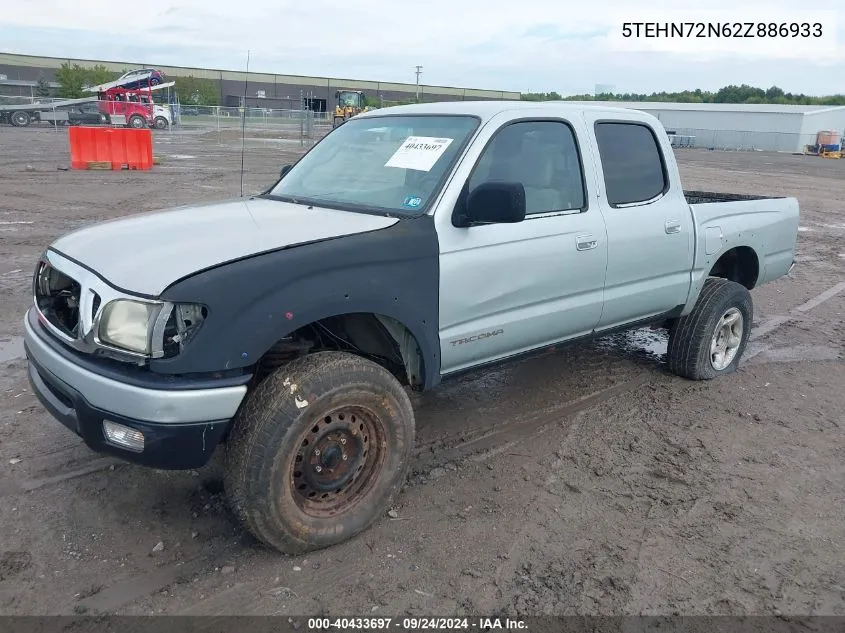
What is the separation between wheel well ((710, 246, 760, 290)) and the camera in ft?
18.1

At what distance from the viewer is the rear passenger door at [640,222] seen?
14.0 ft

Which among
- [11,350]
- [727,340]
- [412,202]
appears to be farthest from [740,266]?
[11,350]

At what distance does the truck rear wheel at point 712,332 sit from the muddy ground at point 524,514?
0.18 metres

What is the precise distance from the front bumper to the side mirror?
1395 mm

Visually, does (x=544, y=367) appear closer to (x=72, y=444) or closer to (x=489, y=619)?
(x=489, y=619)

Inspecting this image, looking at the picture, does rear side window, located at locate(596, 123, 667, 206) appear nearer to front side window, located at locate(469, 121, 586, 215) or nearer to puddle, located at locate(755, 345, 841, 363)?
front side window, located at locate(469, 121, 586, 215)

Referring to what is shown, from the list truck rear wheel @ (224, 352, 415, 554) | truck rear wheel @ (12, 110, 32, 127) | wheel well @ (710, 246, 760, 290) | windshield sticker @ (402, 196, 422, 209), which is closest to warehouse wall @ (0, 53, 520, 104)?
truck rear wheel @ (12, 110, 32, 127)

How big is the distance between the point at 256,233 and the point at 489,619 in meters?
1.93

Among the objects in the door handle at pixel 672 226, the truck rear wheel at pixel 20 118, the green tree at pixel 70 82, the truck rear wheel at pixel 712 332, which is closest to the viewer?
the door handle at pixel 672 226

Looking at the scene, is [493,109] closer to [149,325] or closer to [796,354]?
[149,325]

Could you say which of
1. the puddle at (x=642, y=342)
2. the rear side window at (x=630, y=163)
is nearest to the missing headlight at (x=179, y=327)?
the rear side window at (x=630, y=163)

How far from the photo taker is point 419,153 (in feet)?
12.4

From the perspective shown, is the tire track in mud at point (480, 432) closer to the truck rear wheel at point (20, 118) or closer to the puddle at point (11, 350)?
the puddle at point (11, 350)

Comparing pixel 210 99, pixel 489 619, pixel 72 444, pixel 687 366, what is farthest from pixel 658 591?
pixel 210 99
